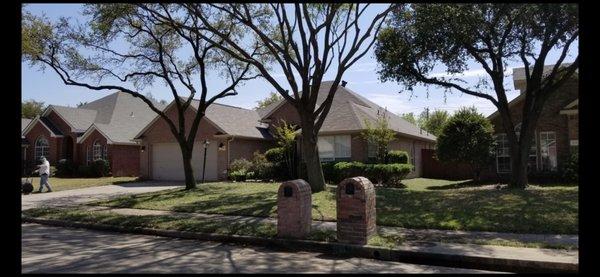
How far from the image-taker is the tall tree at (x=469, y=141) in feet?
80.9

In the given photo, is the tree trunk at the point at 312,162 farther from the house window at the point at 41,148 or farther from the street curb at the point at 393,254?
the house window at the point at 41,148

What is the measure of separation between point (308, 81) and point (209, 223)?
7327mm

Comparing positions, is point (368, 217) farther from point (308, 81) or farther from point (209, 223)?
point (308, 81)

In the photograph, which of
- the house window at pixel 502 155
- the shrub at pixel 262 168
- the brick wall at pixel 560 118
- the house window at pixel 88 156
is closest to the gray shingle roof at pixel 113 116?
the house window at pixel 88 156

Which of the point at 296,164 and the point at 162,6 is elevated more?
the point at 162,6

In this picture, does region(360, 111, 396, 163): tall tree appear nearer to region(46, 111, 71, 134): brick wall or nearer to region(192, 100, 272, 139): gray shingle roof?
region(192, 100, 272, 139): gray shingle roof

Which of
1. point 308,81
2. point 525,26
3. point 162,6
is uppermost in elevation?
point 162,6

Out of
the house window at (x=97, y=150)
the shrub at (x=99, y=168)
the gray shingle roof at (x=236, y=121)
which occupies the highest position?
the gray shingle roof at (x=236, y=121)

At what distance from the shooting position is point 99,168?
3331cm

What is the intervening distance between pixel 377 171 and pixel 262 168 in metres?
6.31

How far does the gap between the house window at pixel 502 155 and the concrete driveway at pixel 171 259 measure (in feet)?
65.6

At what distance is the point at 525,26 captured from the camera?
1719 centimetres

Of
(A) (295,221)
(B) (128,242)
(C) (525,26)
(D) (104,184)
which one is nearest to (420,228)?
(A) (295,221)

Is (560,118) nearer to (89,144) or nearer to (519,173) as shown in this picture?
(519,173)
